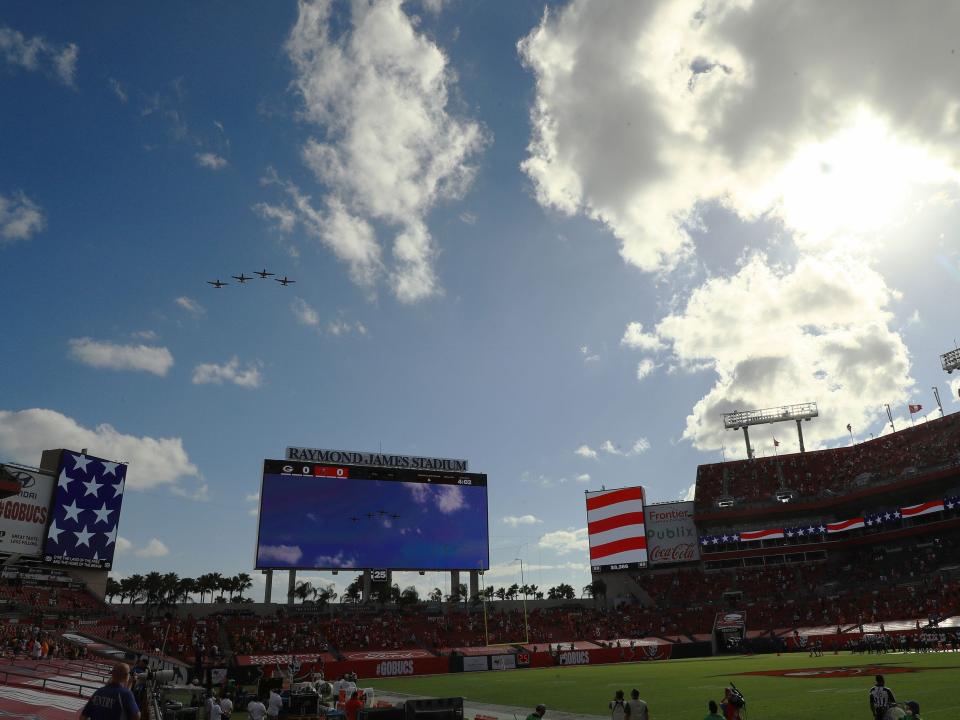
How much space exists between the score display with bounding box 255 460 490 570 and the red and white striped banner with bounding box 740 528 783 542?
3460cm

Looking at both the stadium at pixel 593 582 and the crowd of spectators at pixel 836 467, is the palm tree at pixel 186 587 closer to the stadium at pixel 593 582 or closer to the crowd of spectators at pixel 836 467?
the stadium at pixel 593 582

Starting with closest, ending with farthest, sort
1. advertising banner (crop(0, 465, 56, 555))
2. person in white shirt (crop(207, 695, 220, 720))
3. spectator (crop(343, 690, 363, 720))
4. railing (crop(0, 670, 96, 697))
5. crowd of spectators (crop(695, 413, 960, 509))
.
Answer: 1. spectator (crop(343, 690, 363, 720))
2. person in white shirt (crop(207, 695, 220, 720))
3. railing (crop(0, 670, 96, 697))
4. advertising banner (crop(0, 465, 56, 555))
5. crowd of spectators (crop(695, 413, 960, 509))

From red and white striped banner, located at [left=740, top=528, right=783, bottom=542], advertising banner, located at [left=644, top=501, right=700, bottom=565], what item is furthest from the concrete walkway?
advertising banner, located at [left=644, top=501, right=700, bottom=565]

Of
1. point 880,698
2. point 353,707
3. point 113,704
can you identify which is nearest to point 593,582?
point 353,707

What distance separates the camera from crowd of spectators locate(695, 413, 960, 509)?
7662cm

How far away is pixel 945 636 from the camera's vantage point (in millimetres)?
50062

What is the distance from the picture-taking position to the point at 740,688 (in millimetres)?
31703

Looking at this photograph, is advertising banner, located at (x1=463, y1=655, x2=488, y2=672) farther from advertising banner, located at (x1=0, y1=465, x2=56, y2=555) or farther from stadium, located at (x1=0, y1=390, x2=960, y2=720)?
advertising banner, located at (x1=0, y1=465, x2=56, y2=555)

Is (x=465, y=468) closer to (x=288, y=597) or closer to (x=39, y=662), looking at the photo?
(x=288, y=597)

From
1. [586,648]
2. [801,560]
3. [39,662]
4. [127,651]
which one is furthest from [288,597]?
[801,560]

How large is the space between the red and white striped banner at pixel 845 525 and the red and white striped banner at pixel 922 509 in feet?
18.8

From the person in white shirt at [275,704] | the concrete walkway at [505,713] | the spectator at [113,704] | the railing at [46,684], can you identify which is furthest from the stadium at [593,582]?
the spectator at [113,704]

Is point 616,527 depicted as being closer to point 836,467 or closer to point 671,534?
point 671,534

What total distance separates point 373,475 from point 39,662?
42312 millimetres
